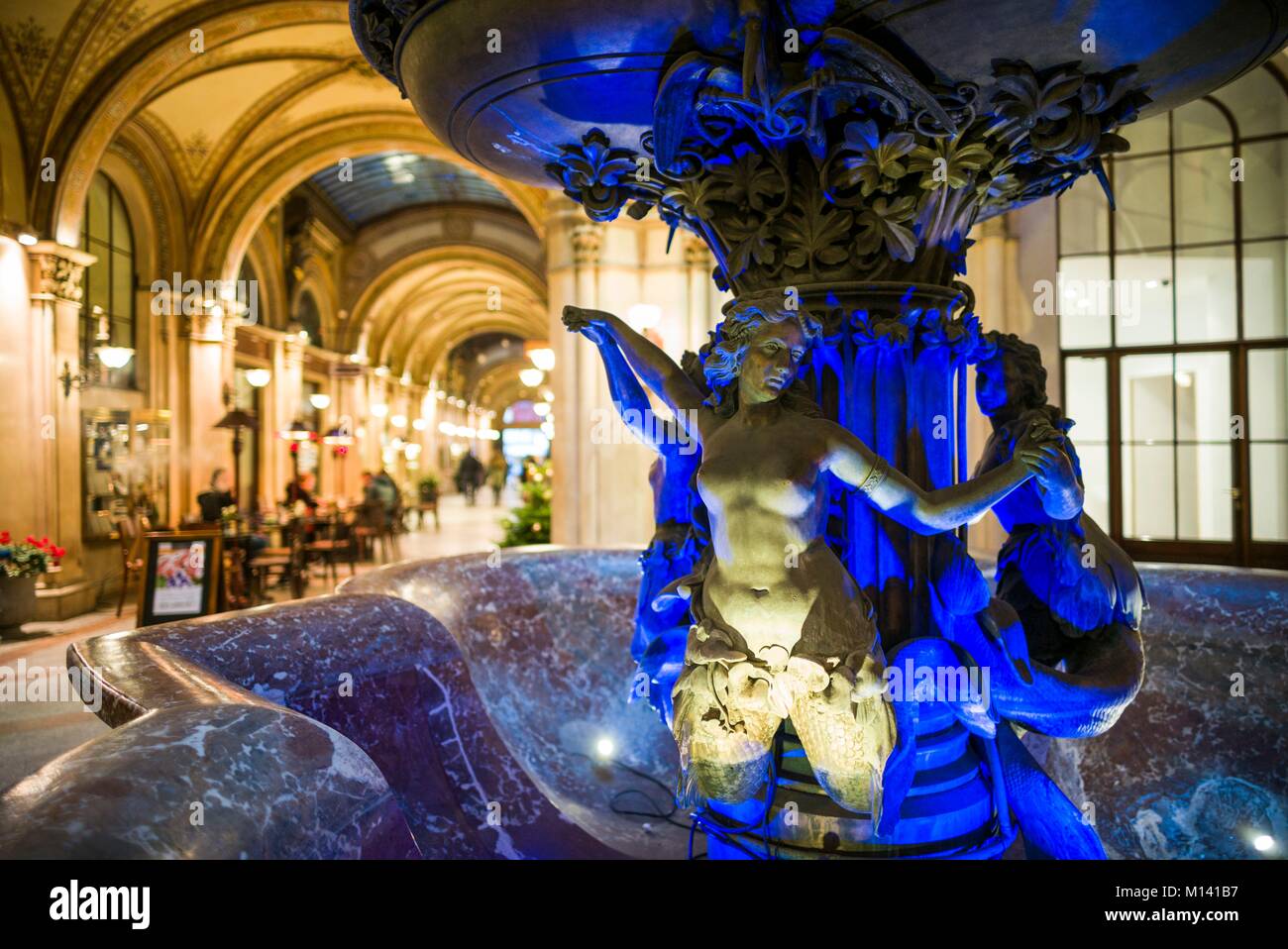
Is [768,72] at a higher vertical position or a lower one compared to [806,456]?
higher

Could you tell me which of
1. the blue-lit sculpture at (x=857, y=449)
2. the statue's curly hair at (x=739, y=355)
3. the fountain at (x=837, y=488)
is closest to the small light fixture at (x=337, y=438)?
the fountain at (x=837, y=488)

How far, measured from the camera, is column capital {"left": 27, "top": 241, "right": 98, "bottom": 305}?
29.2 feet

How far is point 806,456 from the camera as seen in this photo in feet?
6.77

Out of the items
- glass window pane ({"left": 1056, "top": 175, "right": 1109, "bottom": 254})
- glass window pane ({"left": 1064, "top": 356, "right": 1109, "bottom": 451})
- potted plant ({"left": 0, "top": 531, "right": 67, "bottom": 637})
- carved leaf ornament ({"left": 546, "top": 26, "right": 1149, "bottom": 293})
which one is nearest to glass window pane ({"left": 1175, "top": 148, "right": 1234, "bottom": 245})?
glass window pane ({"left": 1056, "top": 175, "right": 1109, "bottom": 254})

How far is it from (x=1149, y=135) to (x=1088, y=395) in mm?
2638

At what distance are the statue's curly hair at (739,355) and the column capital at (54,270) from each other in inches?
377

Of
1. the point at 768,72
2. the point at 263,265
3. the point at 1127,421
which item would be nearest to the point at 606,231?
the point at 1127,421

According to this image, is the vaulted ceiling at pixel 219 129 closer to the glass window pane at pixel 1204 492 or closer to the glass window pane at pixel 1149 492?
the glass window pane at pixel 1149 492

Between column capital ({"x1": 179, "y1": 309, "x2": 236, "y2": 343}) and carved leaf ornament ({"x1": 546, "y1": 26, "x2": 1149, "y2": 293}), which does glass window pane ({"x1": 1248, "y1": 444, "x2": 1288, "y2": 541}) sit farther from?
column capital ({"x1": 179, "y1": 309, "x2": 236, "y2": 343})

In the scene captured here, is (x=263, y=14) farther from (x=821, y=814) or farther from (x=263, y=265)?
(x=821, y=814)

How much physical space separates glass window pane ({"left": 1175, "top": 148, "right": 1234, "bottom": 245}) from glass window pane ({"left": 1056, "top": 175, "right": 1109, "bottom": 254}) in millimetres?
668

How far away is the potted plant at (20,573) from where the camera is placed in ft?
25.1

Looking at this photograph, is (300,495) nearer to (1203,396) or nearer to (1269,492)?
(1203,396)

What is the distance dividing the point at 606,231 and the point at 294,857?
28.2ft
